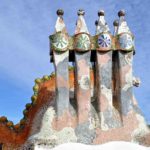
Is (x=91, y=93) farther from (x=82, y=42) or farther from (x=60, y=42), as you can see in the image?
(x=60, y=42)

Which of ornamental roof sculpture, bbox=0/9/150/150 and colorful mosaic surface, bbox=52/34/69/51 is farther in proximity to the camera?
colorful mosaic surface, bbox=52/34/69/51

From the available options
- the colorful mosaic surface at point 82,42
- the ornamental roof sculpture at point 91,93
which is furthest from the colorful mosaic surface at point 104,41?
the colorful mosaic surface at point 82,42

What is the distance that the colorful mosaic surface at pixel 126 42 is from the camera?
1221cm

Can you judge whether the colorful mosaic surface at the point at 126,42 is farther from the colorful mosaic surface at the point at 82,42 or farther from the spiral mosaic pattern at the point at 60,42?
the spiral mosaic pattern at the point at 60,42

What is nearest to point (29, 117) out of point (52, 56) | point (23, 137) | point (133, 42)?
point (23, 137)

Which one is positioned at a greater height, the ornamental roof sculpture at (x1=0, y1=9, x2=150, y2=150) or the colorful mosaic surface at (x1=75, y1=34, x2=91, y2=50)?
the colorful mosaic surface at (x1=75, y1=34, x2=91, y2=50)

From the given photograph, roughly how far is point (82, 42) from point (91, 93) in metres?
1.36

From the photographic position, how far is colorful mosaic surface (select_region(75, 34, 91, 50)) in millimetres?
12023

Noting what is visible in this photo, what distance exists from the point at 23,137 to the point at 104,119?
11.5 ft

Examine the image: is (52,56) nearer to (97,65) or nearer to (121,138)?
(97,65)

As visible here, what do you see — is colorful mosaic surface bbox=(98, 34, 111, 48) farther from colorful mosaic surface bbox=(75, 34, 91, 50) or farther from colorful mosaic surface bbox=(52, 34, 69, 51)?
colorful mosaic surface bbox=(52, 34, 69, 51)

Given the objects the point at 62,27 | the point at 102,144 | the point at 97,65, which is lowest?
the point at 102,144

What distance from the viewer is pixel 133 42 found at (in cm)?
1239

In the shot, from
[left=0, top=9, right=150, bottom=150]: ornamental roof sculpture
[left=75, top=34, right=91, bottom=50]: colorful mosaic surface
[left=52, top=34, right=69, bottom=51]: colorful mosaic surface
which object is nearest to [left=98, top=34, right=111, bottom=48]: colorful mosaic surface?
[left=0, top=9, right=150, bottom=150]: ornamental roof sculpture
